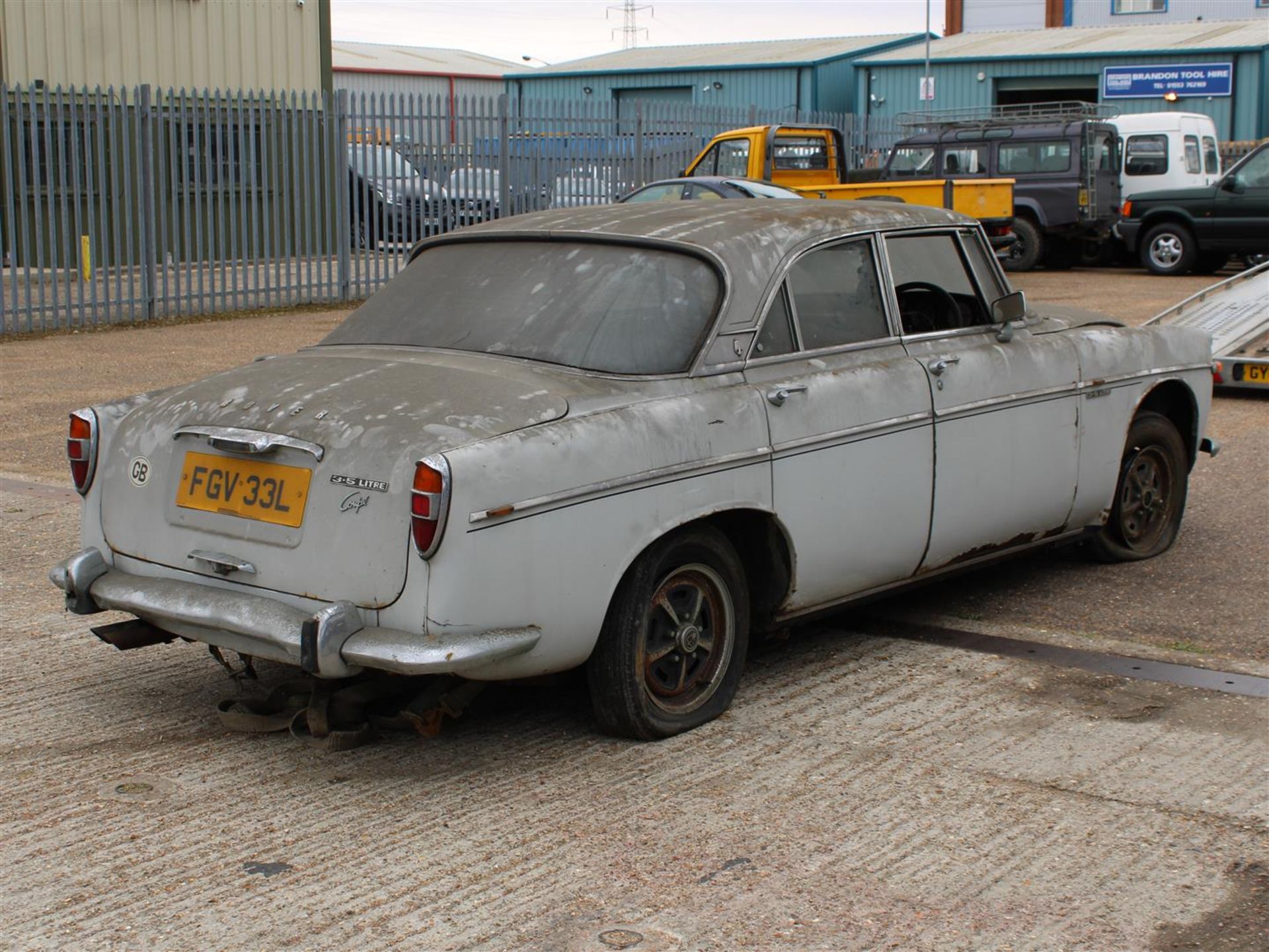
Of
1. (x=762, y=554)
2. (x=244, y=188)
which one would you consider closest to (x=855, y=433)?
(x=762, y=554)

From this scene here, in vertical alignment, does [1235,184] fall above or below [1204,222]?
above

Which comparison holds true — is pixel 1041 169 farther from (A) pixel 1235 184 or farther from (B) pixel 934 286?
(B) pixel 934 286

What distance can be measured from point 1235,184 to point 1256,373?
38.1ft

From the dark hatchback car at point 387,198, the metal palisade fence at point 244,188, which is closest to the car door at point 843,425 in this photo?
the metal palisade fence at point 244,188

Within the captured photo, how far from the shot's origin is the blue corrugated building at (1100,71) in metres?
38.2

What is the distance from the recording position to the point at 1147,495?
672cm

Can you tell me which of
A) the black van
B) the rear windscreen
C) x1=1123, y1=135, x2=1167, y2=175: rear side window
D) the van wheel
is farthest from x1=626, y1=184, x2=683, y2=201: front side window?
the rear windscreen

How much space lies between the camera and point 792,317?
504cm

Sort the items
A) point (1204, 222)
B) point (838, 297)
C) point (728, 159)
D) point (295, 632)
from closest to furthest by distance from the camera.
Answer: point (295, 632), point (838, 297), point (728, 159), point (1204, 222)

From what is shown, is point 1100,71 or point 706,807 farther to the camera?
point 1100,71

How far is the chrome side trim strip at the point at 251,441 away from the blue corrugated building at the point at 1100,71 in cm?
3627

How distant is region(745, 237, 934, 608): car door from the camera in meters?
4.84

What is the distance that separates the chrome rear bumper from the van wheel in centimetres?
2069

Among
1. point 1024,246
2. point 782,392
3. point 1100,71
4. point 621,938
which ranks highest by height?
point 1100,71
